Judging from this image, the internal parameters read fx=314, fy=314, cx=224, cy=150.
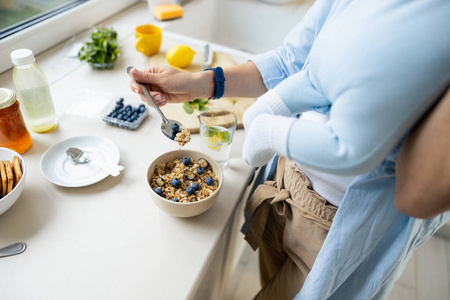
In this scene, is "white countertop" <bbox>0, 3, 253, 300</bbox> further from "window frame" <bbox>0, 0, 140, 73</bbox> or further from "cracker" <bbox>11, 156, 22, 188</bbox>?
"window frame" <bbox>0, 0, 140, 73</bbox>

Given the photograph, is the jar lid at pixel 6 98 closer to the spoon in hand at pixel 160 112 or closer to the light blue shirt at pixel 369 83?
the spoon in hand at pixel 160 112

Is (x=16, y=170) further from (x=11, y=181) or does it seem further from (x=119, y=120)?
(x=119, y=120)

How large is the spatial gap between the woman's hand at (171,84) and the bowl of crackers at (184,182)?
15 cm

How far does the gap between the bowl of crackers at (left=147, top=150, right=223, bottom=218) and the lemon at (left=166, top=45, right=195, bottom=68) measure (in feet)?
1.65

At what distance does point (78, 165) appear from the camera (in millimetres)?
728

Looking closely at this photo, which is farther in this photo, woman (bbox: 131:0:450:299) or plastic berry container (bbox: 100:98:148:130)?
plastic berry container (bbox: 100:98:148:130)

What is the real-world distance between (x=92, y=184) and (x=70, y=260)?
0.59 ft

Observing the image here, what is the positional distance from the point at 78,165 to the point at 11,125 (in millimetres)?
161

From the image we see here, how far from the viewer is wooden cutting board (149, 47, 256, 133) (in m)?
0.88

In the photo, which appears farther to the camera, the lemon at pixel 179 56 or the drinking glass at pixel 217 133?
the lemon at pixel 179 56

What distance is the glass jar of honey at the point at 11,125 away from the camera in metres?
0.66

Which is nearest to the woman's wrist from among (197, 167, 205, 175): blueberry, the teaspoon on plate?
(197, 167, 205, 175): blueberry

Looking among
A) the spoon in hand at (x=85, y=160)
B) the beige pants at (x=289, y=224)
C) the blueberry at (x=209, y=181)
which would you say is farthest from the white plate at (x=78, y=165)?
the beige pants at (x=289, y=224)

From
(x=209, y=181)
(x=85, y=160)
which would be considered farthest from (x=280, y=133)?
(x=85, y=160)
